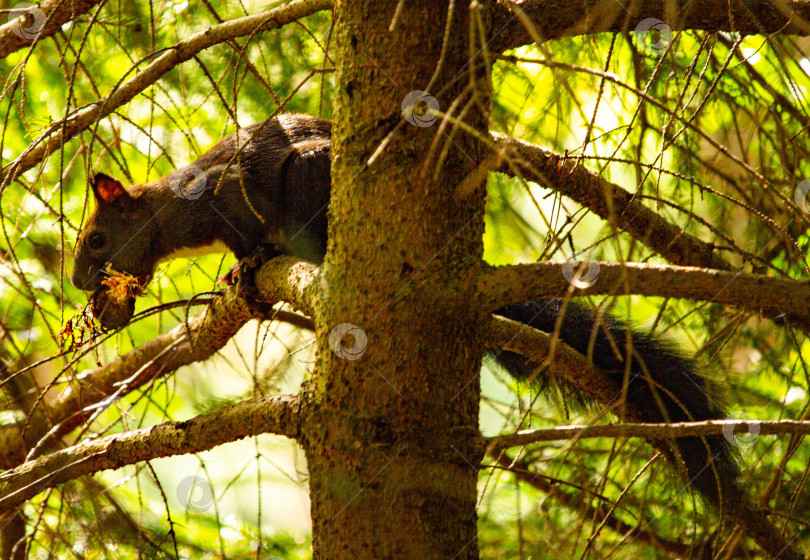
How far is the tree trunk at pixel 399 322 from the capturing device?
1.21m

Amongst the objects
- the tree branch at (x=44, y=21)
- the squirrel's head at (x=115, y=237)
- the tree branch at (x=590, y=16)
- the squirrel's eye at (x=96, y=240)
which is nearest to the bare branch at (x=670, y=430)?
the tree branch at (x=590, y=16)

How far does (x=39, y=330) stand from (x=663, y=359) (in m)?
2.33

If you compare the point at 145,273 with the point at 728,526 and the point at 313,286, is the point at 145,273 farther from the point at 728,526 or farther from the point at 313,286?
the point at 728,526

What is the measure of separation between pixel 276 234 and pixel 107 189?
67 centimetres

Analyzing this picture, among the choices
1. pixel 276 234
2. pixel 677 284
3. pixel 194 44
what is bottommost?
pixel 677 284

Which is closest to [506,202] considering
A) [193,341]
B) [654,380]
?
[654,380]

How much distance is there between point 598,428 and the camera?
105cm

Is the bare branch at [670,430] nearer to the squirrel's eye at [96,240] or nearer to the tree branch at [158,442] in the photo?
the tree branch at [158,442]

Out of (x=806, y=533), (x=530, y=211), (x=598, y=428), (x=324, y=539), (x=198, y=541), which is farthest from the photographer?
(x=530, y=211)

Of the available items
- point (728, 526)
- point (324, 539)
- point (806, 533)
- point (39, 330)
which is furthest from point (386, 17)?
point (39, 330)

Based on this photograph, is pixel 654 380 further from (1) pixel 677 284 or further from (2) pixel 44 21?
(2) pixel 44 21

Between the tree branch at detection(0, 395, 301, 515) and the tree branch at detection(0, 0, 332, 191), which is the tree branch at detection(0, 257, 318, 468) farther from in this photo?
the tree branch at detection(0, 0, 332, 191)

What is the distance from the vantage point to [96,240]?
264 centimetres

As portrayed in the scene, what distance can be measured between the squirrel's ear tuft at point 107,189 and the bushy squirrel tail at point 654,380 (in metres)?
1.39
